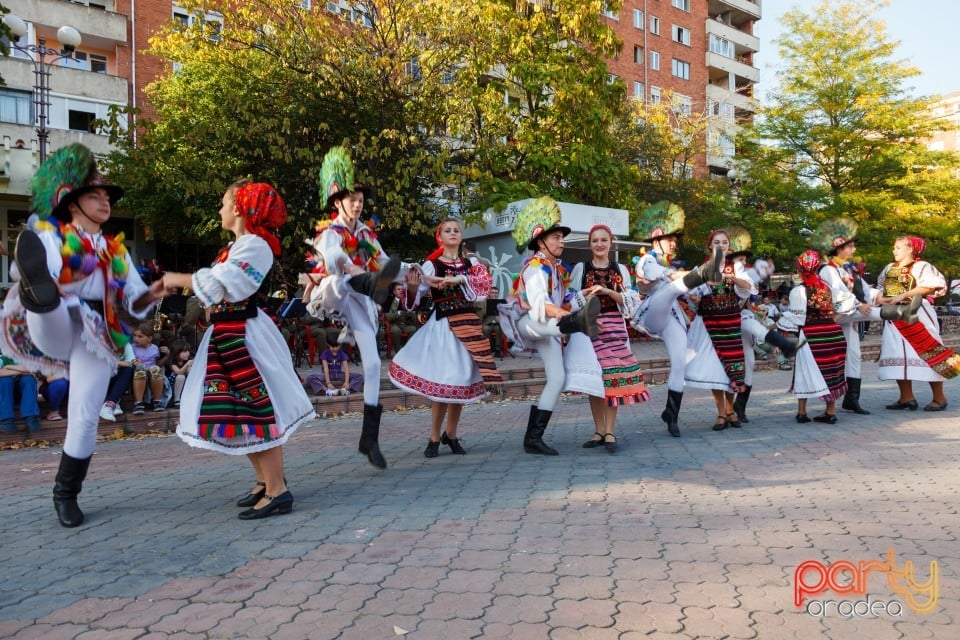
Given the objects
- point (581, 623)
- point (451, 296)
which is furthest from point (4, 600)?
point (451, 296)

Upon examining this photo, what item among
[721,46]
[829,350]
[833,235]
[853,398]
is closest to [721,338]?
[829,350]

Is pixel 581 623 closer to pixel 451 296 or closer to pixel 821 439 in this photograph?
pixel 451 296

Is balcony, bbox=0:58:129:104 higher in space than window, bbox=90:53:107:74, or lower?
lower

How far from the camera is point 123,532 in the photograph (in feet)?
14.7

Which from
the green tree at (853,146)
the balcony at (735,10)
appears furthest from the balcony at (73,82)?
the balcony at (735,10)

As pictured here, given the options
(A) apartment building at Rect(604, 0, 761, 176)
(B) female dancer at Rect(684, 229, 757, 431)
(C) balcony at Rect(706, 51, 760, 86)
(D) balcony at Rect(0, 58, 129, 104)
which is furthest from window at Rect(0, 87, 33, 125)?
(C) balcony at Rect(706, 51, 760, 86)

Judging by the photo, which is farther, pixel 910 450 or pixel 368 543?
pixel 910 450

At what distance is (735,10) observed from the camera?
160 ft

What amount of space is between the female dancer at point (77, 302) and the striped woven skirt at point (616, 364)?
388cm

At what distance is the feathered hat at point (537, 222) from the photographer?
662cm

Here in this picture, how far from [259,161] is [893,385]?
44.3ft

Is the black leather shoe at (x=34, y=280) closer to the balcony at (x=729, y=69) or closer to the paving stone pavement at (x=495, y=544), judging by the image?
the paving stone pavement at (x=495, y=544)

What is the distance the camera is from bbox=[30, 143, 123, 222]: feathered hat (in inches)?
181

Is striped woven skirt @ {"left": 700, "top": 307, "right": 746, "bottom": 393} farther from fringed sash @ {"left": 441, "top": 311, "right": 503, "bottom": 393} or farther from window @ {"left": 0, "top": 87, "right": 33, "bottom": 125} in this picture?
window @ {"left": 0, "top": 87, "right": 33, "bottom": 125}
